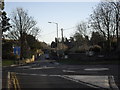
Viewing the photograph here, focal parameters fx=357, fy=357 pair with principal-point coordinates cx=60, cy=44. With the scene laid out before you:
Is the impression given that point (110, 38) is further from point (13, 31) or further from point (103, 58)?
point (13, 31)

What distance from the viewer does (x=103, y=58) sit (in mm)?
65750

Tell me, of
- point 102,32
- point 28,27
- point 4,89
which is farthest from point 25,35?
point 4,89

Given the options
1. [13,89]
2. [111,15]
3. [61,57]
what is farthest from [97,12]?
[13,89]

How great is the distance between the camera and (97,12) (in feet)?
240

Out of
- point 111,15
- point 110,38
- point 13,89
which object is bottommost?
point 13,89

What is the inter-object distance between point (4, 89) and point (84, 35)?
331 feet

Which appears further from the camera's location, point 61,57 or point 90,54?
point 61,57

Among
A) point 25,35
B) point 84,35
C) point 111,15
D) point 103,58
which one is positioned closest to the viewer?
point 103,58

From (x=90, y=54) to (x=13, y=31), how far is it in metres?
27.8

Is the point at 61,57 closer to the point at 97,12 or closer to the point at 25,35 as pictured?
the point at 25,35

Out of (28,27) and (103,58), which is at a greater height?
(28,27)

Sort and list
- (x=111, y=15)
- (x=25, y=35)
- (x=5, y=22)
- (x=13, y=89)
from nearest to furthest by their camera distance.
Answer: (x=13, y=89), (x=111, y=15), (x=5, y=22), (x=25, y=35)

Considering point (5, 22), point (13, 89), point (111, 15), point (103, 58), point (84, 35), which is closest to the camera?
point (13, 89)

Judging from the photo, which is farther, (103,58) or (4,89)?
(103,58)
